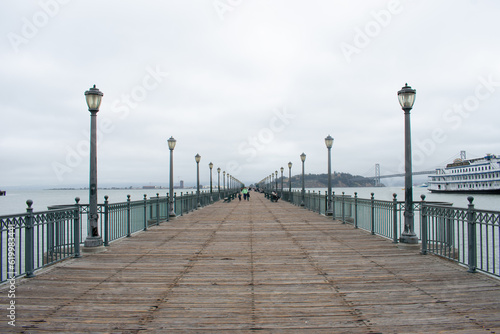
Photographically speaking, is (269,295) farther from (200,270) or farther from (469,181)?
(469,181)

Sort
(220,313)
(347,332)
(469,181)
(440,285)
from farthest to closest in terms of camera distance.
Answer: (469,181) → (440,285) → (220,313) → (347,332)

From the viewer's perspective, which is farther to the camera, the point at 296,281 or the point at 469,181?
the point at 469,181

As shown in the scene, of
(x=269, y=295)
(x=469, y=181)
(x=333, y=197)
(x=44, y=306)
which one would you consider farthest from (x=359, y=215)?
(x=469, y=181)

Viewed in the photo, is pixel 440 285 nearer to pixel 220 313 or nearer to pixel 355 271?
pixel 355 271

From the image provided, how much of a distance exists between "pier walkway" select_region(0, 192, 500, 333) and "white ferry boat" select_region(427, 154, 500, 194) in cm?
11291

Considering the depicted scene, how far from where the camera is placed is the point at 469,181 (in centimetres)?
11175

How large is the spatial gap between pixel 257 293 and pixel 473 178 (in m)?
125

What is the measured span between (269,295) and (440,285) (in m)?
2.88

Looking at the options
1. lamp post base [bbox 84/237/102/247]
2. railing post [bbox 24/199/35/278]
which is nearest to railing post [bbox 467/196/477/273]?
railing post [bbox 24/199/35/278]

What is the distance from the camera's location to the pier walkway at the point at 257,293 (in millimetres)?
4523

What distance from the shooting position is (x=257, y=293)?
18.9 feet

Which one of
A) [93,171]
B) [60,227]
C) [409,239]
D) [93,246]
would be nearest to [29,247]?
[60,227]

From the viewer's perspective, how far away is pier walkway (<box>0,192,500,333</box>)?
452cm

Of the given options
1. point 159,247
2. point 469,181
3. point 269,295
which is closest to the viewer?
point 269,295
